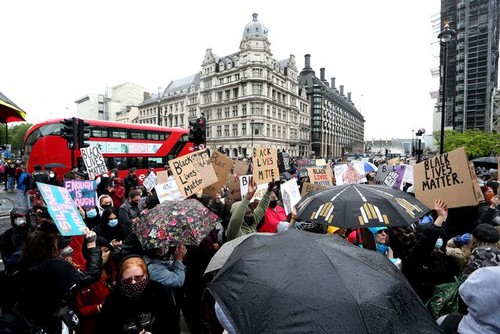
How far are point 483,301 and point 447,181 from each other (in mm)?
2553

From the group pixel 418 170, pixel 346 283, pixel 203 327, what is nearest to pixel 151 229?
pixel 203 327

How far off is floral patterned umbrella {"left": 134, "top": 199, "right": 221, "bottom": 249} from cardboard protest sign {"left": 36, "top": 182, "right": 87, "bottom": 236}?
0.72m

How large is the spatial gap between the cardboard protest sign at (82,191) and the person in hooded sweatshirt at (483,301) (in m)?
5.52

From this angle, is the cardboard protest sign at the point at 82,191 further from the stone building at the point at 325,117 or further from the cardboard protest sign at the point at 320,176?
the stone building at the point at 325,117

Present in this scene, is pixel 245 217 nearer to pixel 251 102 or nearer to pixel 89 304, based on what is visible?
pixel 89 304

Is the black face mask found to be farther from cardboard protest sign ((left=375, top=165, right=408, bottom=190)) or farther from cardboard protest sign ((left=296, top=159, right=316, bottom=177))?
cardboard protest sign ((left=296, top=159, right=316, bottom=177))

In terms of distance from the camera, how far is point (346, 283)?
1.42m

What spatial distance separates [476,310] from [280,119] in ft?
202

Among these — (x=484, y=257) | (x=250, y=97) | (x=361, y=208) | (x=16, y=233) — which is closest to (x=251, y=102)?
(x=250, y=97)

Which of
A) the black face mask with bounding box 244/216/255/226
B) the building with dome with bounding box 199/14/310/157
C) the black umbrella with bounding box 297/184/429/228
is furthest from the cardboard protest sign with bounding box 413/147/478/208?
the building with dome with bounding box 199/14/310/157

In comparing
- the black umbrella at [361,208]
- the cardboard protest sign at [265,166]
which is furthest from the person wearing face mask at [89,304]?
the cardboard protest sign at [265,166]

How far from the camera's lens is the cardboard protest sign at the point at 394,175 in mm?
8470

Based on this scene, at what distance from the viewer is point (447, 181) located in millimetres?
3635

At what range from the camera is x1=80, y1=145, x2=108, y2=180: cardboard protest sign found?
8086 mm
